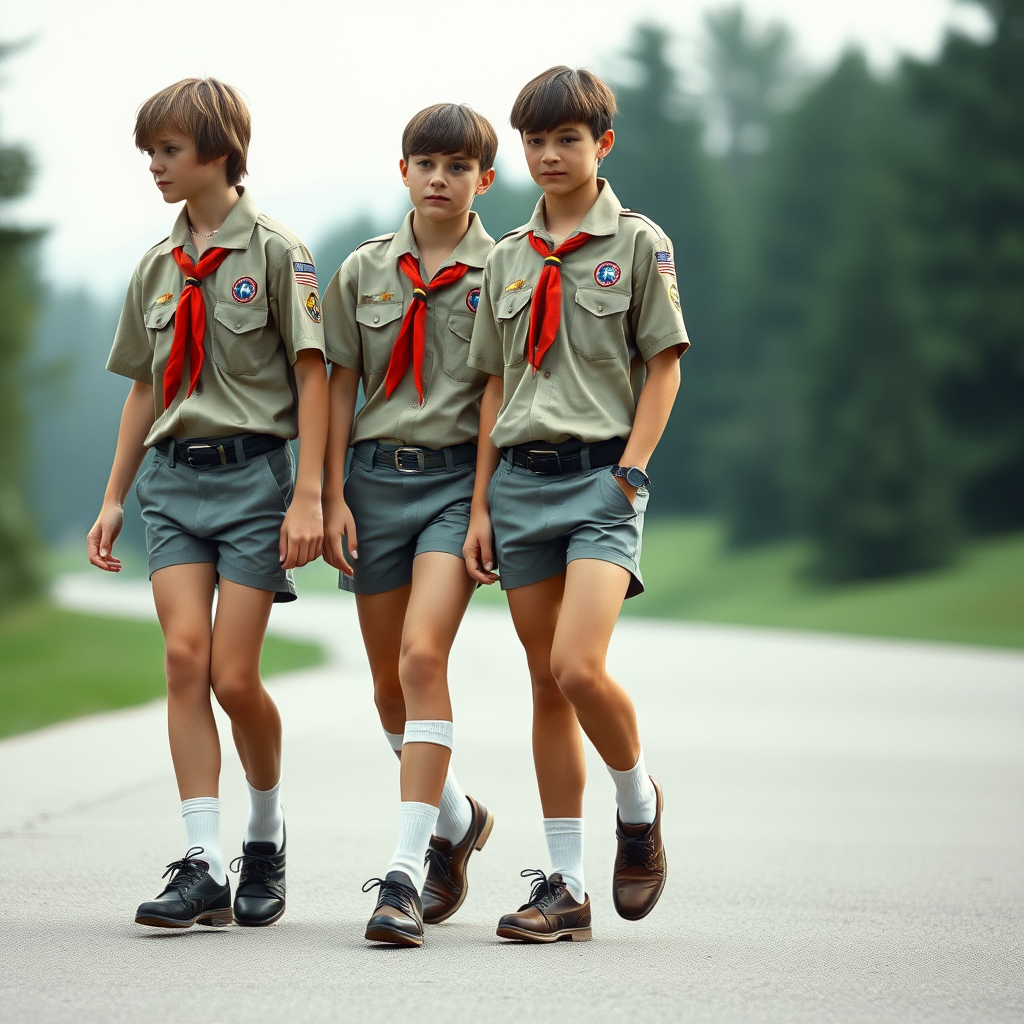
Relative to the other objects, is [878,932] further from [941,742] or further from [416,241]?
[941,742]

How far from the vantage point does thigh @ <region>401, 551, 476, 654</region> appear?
4.57m

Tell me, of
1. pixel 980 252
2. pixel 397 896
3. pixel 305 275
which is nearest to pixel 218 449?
pixel 305 275

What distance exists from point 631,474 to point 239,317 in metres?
1.21

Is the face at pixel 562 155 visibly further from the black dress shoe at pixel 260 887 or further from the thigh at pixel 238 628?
the black dress shoe at pixel 260 887

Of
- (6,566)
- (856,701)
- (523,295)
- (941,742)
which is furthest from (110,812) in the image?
(6,566)

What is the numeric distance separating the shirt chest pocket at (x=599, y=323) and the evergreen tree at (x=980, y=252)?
4073cm

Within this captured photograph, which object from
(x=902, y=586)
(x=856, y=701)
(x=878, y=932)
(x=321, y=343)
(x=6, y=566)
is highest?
(x=902, y=586)

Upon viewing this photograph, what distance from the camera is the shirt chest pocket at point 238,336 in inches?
189

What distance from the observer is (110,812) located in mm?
7410

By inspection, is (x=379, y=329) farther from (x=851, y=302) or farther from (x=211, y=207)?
(x=851, y=302)

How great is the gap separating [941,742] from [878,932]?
21.0 ft

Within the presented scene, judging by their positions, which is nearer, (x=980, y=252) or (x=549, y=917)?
(x=549, y=917)

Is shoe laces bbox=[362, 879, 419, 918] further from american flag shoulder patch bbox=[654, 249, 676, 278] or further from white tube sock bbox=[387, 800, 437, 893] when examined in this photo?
american flag shoulder patch bbox=[654, 249, 676, 278]

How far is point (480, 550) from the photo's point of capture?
15.3ft
